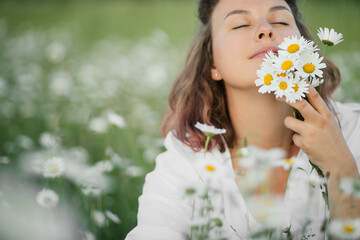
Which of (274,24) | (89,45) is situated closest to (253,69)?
(274,24)

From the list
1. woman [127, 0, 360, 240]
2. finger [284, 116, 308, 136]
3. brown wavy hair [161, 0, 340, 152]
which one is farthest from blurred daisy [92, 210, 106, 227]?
finger [284, 116, 308, 136]

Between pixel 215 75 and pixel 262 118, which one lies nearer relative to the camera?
pixel 262 118

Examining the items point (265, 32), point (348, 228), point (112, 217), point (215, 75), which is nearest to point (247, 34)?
point (265, 32)

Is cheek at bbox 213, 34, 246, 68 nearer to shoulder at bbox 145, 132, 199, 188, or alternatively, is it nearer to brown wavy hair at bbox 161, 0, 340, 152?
brown wavy hair at bbox 161, 0, 340, 152

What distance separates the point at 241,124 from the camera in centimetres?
186

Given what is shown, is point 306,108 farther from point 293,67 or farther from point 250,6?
point 250,6

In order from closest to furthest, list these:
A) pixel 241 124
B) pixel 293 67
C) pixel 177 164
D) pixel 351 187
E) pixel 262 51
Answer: pixel 351 187 → pixel 293 67 → pixel 262 51 → pixel 177 164 → pixel 241 124

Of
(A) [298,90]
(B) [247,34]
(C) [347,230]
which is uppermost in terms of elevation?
(B) [247,34]

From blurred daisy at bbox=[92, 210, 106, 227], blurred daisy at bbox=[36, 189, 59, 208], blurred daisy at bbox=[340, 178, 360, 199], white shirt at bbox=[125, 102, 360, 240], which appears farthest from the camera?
blurred daisy at bbox=[92, 210, 106, 227]

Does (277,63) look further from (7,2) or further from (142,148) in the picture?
(7,2)

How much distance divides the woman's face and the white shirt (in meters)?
0.38

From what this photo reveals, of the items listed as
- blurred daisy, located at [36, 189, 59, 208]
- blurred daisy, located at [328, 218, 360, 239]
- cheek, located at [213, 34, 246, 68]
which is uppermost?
cheek, located at [213, 34, 246, 68]

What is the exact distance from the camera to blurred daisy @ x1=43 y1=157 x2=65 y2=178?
1.64 metres

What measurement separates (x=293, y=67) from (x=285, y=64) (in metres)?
0.03
